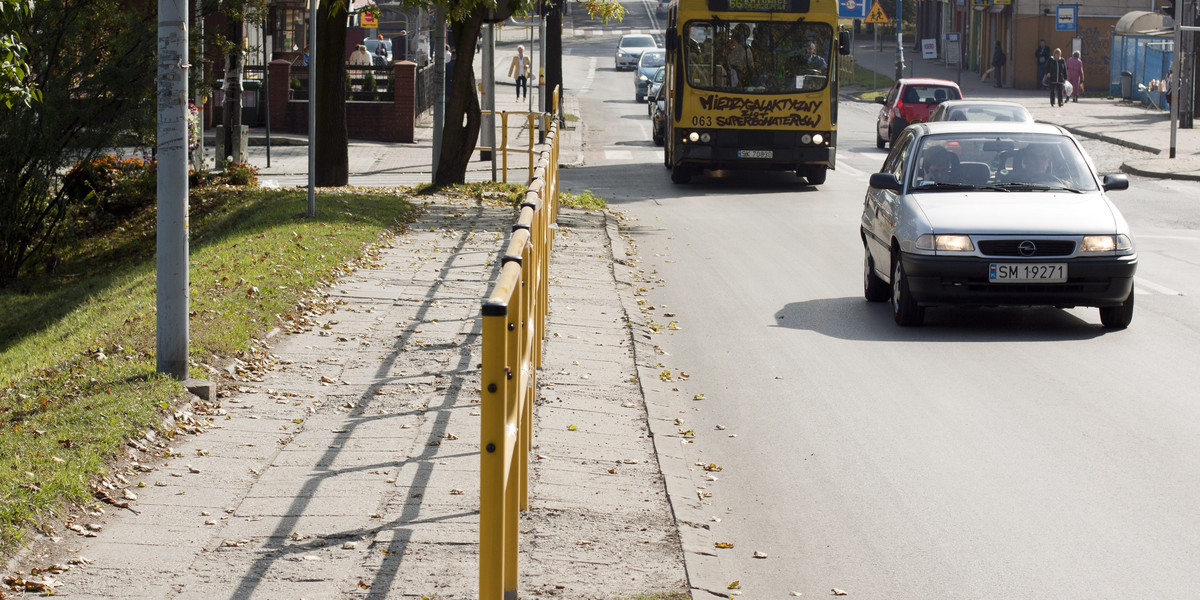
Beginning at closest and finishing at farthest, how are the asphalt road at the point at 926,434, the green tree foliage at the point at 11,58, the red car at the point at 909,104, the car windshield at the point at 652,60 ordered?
the asphalt road at the point at 926,434
the green tree foliage at the point at 11,58
the red car at the point at 909,104
the car windshield at the point at 652,60

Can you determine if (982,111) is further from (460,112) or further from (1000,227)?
(1000,227)

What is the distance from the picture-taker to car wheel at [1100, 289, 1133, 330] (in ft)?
35.9

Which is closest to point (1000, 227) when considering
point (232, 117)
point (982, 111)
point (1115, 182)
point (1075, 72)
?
point (1115, 182)

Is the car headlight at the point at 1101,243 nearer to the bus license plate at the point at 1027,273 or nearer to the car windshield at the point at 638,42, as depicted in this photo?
the bus license plate at the point at 1027,273

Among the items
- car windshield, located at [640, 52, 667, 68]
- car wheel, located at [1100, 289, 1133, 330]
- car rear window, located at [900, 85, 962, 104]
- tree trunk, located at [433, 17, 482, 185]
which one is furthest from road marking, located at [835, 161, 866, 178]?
car windshield, located at [640, 52, 667, 68]

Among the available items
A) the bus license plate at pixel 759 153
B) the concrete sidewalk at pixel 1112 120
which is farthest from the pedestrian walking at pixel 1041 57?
the bus license plate at pixel 759 153

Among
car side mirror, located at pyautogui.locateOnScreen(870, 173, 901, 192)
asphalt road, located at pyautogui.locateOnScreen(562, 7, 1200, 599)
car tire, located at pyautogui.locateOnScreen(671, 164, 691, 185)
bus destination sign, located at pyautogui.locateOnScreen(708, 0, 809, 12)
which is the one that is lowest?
asphalt road, located at pyautogui.locateOnScreen(562, 7, 1200, 599)

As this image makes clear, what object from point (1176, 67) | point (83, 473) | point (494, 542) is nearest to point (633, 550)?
point (494, 542)

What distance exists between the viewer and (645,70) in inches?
2044

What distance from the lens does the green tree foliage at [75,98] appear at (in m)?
14.8

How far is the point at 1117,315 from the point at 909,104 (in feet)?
72.7

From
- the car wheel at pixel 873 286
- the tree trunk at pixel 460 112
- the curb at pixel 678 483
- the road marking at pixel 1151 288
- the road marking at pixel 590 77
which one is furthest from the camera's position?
the road marking at pixel 590 77

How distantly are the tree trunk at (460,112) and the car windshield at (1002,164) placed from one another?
30.4 ft

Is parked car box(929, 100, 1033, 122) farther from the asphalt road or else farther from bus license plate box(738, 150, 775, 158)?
the asphalt road
